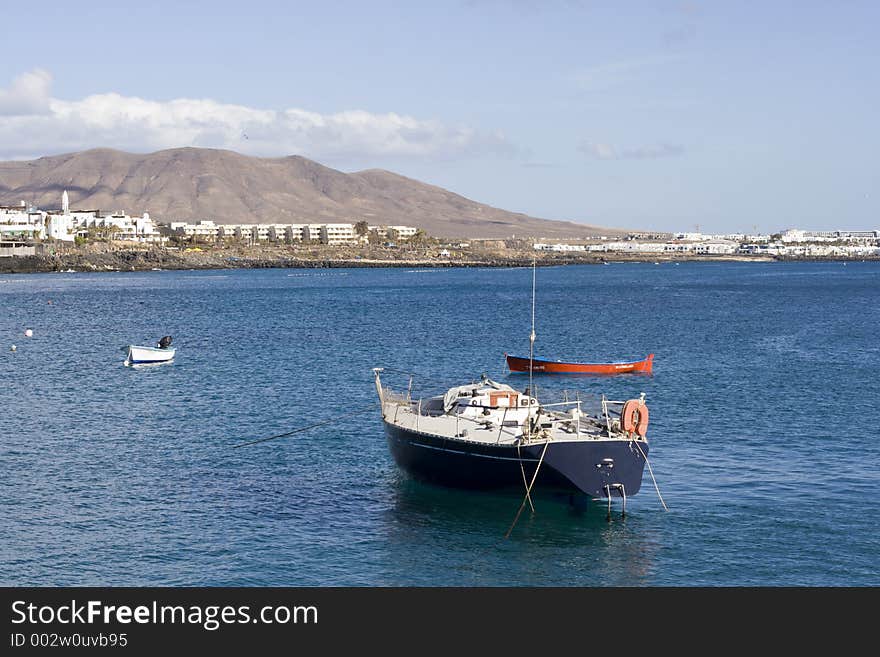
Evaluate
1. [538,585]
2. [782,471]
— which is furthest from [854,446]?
[538,585]

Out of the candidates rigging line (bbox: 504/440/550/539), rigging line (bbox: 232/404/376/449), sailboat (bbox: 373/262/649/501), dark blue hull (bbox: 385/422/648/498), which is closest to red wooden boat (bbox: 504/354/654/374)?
rigging line (bbox: 232/404/376/449)

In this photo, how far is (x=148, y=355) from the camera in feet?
241

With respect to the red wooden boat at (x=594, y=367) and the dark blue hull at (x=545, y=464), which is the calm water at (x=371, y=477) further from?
the red wooden boat at (x=594, y=367)

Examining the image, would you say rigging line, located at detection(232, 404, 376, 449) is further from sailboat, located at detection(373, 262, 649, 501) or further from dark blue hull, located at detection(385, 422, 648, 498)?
dark blue hull, located at detection(385, 422, 648, 498)

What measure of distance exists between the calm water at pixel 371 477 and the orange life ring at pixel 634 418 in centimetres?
289

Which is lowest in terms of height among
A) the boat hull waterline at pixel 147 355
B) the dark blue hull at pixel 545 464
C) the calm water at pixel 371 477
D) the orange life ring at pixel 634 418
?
the calm water at pixel 371 477

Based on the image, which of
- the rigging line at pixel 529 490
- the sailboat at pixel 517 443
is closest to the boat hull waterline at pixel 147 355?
the sailboat at pixel 517 443

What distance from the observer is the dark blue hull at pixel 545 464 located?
3338cm

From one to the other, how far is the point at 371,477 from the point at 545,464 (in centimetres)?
871

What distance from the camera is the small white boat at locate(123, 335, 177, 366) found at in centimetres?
7250
